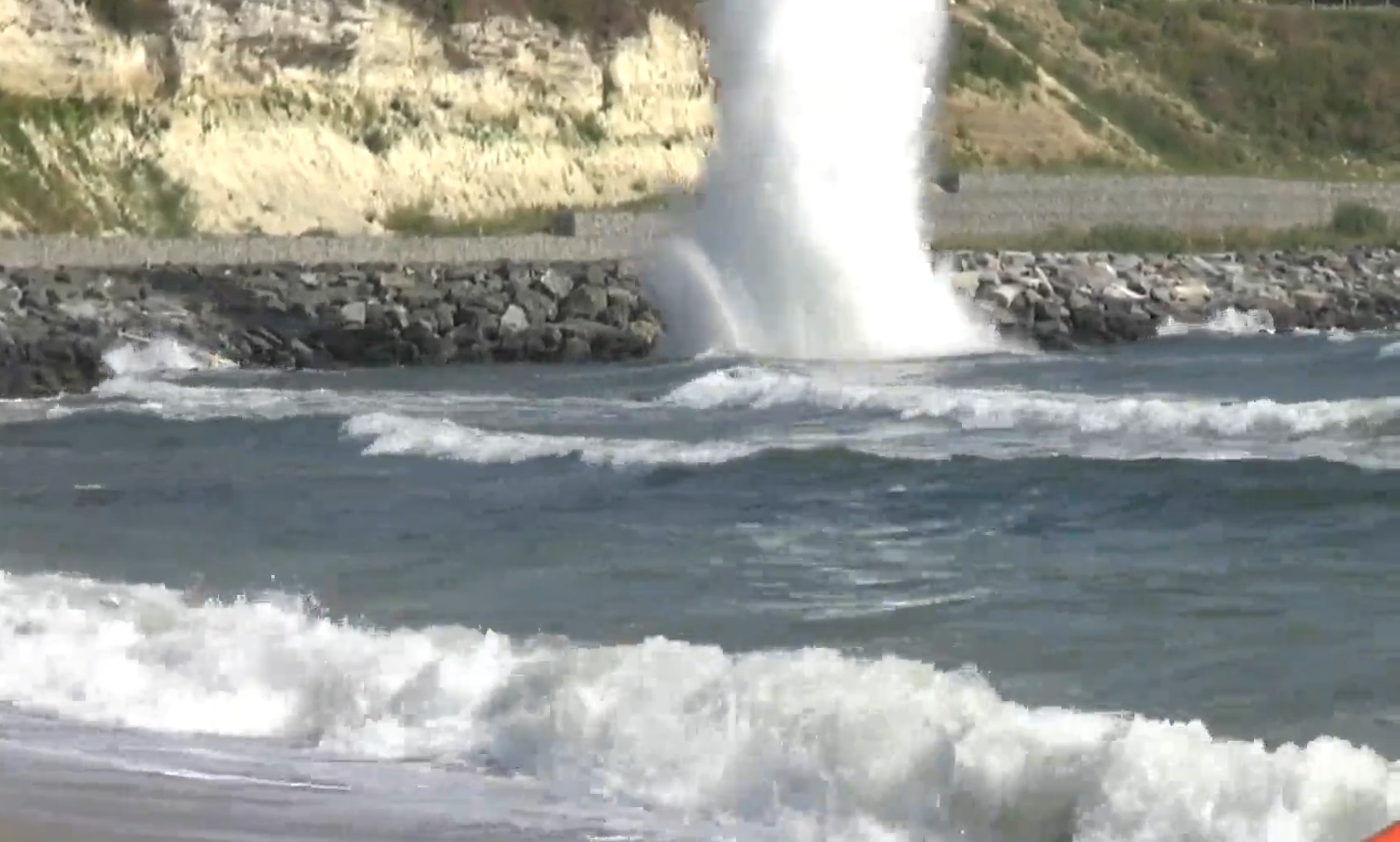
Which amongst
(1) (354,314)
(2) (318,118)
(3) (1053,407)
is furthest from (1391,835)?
(2) (318,118)

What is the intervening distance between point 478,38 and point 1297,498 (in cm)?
3006

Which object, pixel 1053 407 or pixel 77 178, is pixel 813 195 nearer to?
pixel 1053 407

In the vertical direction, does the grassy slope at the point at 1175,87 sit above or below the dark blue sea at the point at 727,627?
above

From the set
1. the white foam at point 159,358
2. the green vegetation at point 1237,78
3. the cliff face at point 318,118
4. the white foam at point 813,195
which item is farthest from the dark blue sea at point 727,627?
the green vegetation at point 1237,78

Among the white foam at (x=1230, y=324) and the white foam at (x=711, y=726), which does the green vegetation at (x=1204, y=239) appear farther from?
the white foam at (x=711, y=726)

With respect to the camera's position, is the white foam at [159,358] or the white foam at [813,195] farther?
the white foam at [813,195]

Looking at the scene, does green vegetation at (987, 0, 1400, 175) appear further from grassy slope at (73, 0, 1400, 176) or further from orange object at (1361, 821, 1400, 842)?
orange object at (1361, 821, 1400, 842)

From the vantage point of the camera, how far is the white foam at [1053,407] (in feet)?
60.2

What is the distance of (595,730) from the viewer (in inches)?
374

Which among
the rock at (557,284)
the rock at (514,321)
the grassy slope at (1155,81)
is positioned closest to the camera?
the rock at (514,321)

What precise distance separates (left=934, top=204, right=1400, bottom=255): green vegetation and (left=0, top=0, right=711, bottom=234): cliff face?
6118mm

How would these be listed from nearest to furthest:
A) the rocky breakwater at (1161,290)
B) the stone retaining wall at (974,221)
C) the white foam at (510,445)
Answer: the white foam at (510,445) → the stone retaining wall at (974,221) → the rocky breakwater at (1161,290)

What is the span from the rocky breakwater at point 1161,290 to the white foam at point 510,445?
13.5 meters

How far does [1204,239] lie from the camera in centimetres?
4438
